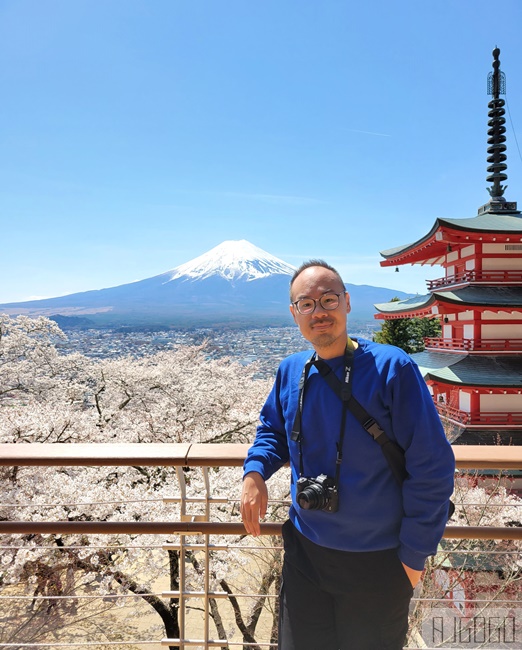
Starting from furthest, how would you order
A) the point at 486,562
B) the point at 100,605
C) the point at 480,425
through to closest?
the point at 480,425
the point at 486,562
the point at 100,605

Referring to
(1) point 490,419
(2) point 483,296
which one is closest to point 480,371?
(1) point 490,419

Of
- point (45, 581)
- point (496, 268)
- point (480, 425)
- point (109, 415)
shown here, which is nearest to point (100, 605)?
point (45, 581)

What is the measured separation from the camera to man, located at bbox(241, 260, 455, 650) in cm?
110

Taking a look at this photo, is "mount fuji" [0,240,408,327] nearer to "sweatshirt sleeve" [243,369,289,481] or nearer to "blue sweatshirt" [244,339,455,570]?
"sweatshirt sleeve" [243,369,289,481]

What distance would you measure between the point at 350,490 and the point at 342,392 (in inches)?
10.5

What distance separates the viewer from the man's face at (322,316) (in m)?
1.27

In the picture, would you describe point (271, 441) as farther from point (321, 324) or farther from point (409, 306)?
point (409, 306)

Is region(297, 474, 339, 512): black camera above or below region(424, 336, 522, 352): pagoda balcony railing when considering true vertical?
above

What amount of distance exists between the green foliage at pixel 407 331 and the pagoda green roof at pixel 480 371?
38.9ft

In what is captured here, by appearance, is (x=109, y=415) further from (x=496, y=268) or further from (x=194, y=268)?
(x=194, y=268)

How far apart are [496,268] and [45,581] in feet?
37.1

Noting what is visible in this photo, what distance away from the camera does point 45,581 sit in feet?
17.8

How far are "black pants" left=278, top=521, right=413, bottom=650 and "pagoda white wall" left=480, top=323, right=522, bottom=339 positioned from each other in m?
10.9

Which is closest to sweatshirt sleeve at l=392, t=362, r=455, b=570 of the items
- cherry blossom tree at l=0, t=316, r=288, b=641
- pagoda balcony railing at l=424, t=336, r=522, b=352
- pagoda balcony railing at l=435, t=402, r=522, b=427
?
cherry blossom tree at l=0, t=316, r=288, b=641
